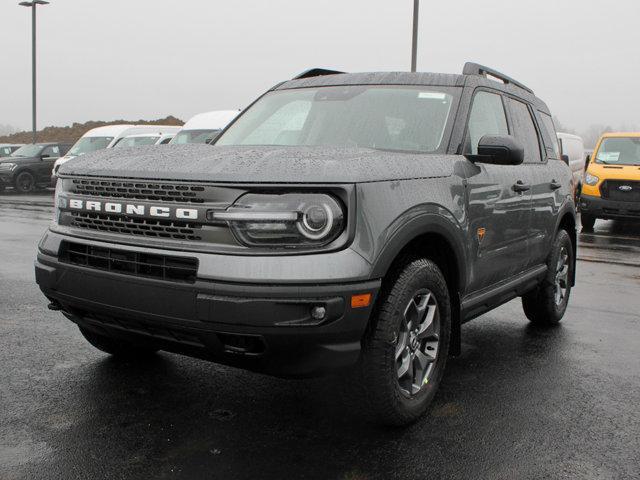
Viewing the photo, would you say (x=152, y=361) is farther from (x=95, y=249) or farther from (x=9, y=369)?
(x=95, y=249)

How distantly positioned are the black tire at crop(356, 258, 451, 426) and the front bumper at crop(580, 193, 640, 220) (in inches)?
426

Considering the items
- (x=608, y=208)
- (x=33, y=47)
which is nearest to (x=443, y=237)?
(x=608, y=208)

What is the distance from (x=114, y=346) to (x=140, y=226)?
1406 mm

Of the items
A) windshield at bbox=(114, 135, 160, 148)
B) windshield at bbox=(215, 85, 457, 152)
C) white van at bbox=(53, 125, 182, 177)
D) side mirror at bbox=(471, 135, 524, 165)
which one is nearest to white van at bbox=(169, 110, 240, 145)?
windshield at bbox=(114, 135, 160, 148)

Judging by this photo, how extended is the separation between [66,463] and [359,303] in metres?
1.42

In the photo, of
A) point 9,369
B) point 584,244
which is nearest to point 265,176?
point 9,369

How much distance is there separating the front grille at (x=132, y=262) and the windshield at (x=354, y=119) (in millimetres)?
1426

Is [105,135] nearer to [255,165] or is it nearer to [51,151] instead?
[51,151]

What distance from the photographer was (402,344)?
11.2 ft

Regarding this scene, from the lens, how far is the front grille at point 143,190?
119 inches

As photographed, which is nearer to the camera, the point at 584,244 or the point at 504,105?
the point at 504,105

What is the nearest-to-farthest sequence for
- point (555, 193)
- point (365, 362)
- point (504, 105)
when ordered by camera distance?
point (365, 362)
point (504, 105)
point (555, 193)

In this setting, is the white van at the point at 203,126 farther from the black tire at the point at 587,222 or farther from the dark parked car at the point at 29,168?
the dark parked car at the point at 29,168

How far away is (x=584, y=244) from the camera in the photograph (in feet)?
38.1
